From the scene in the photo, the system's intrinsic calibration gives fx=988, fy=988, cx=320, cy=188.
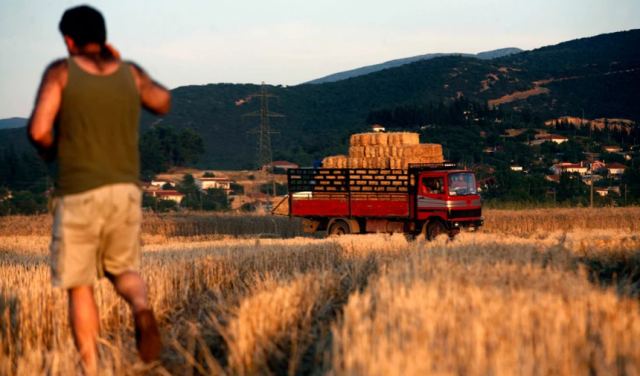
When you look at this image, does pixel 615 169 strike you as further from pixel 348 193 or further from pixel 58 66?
pixel 58 66

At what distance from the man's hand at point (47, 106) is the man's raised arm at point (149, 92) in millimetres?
552

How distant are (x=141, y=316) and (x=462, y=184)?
73.1 feet

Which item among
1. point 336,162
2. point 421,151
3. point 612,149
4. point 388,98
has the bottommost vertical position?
point 336,162

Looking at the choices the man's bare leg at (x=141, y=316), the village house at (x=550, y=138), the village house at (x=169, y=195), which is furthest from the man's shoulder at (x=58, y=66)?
the village house at (x=550, y=138)

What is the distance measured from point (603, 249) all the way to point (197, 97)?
135130 millimetres

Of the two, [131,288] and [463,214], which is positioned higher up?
[131,288]

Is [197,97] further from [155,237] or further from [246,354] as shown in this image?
[246,354]

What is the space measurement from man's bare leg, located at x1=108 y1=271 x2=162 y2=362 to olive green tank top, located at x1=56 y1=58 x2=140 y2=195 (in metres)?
0.71

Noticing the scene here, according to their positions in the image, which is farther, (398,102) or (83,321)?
(398,102)

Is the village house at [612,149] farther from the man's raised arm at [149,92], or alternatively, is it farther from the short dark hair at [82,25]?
the short dark hair at [82,25]

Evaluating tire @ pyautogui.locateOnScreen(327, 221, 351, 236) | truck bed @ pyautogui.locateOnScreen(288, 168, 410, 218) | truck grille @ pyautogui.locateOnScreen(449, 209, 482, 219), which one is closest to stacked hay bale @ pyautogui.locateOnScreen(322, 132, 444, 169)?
truck bed @ pyautogui.locateOnScreen(288, 168, 410, 218)

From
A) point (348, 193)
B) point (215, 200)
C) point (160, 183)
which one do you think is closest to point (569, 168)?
point (215, 200)

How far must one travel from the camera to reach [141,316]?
6.66 m

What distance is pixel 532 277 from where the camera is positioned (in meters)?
8.10
